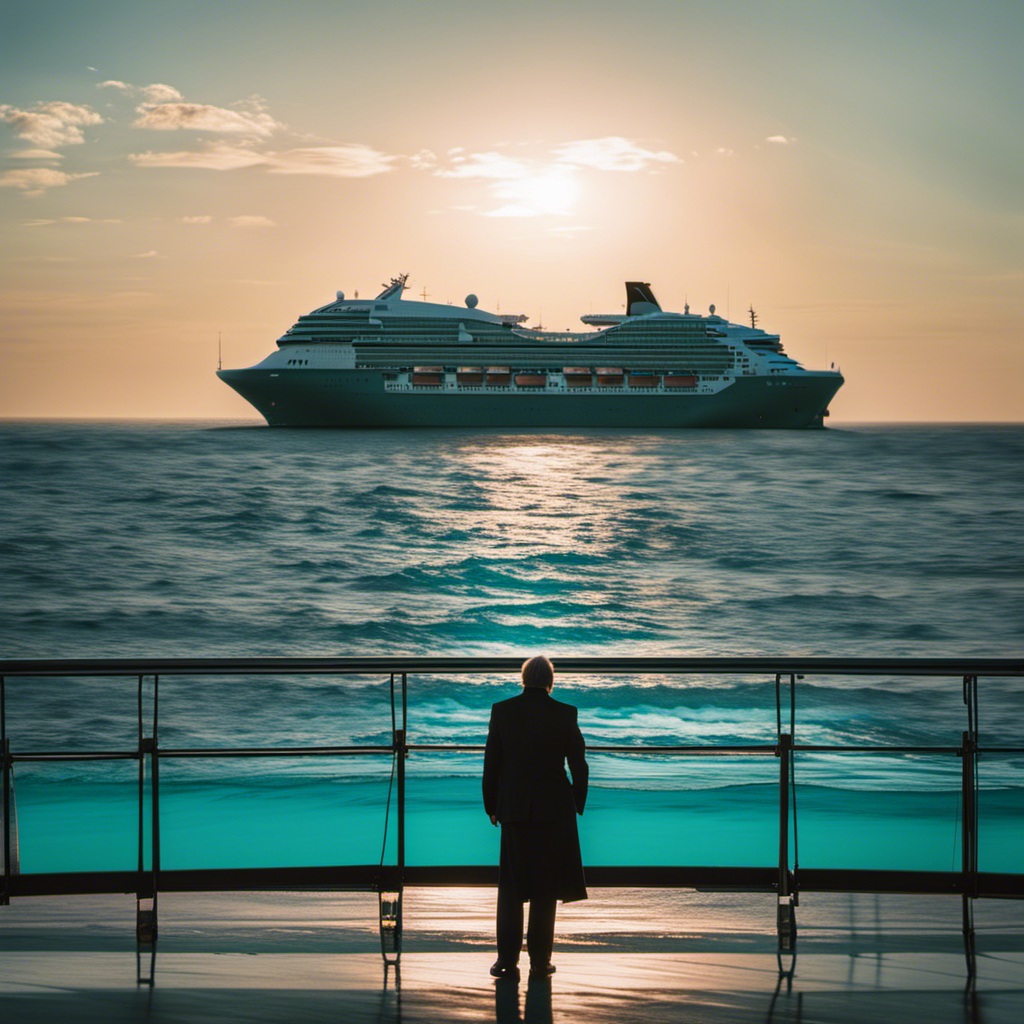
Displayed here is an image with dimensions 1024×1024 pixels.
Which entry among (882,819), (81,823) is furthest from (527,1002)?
(81,823)

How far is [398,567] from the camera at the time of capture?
101 feet

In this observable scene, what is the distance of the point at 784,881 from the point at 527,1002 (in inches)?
31.4

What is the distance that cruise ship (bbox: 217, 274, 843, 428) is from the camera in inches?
2534

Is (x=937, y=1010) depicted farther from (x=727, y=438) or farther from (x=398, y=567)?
(x=727, y=438)

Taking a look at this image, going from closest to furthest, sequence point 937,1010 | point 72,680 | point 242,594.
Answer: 1. point 937,1010
2. point 72,680
3. point 242,594

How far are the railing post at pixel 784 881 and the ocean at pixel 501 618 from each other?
0.64 meters

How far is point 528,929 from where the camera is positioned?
246 centimetres

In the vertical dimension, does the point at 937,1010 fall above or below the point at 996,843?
above

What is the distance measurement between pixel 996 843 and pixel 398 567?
25.2 metres

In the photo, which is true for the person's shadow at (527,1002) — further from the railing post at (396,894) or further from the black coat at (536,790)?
the railing post at (396,894)

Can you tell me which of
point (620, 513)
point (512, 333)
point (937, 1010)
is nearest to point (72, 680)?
point (937, 1010)

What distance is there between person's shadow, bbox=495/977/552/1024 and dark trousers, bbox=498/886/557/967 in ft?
0.18

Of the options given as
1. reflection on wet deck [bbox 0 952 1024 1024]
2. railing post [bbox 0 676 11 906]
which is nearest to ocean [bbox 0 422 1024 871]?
reflection on wet deck [bbox 0 952 1024 1024]

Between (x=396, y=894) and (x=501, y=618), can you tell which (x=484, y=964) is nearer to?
(x=396, y=894)
